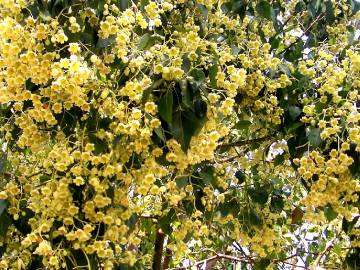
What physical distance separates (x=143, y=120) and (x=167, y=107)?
6 cm

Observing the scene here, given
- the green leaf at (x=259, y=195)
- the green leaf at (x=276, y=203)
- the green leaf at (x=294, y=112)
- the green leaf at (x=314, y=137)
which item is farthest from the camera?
the green leaf at (x=276, y=203)

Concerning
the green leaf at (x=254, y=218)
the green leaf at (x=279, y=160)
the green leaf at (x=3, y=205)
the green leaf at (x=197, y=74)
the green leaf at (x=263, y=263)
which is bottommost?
the green leaf at (x=263, y=263)

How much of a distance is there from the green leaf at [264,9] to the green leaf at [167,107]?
0.53 m

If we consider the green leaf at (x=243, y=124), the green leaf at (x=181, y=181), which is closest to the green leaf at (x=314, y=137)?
the green leaf at (x=243, y=124)

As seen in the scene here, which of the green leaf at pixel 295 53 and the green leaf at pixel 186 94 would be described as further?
the green leaf at pixel 295 53

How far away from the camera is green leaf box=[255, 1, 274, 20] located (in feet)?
5.71

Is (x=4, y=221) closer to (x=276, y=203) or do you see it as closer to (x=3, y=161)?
(x=3, y=161)

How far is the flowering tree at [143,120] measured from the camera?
51.6 inches

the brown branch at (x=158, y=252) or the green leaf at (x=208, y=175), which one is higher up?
the green leaf at (x=208, y=175)

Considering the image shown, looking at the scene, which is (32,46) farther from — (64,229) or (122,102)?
(64,229)

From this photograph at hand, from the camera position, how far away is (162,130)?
1.38m

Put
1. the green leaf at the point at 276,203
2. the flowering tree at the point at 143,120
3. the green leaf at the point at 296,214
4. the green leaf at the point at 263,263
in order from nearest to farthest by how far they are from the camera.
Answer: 1. the flowering tree at the point at 143,120
2. the green leaf at the point at 276,203
3. the green leaf at the point at 263,263
4. the green leaf at the point at 296,214

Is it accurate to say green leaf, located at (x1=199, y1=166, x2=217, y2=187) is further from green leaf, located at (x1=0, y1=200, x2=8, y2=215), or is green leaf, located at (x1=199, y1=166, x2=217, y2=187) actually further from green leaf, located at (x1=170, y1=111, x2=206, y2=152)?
green leaf, located at (x1=0, y1=200, x2=8, y2=215)

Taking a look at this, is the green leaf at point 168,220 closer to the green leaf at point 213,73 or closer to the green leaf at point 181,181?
the green leaf at point 181,181
